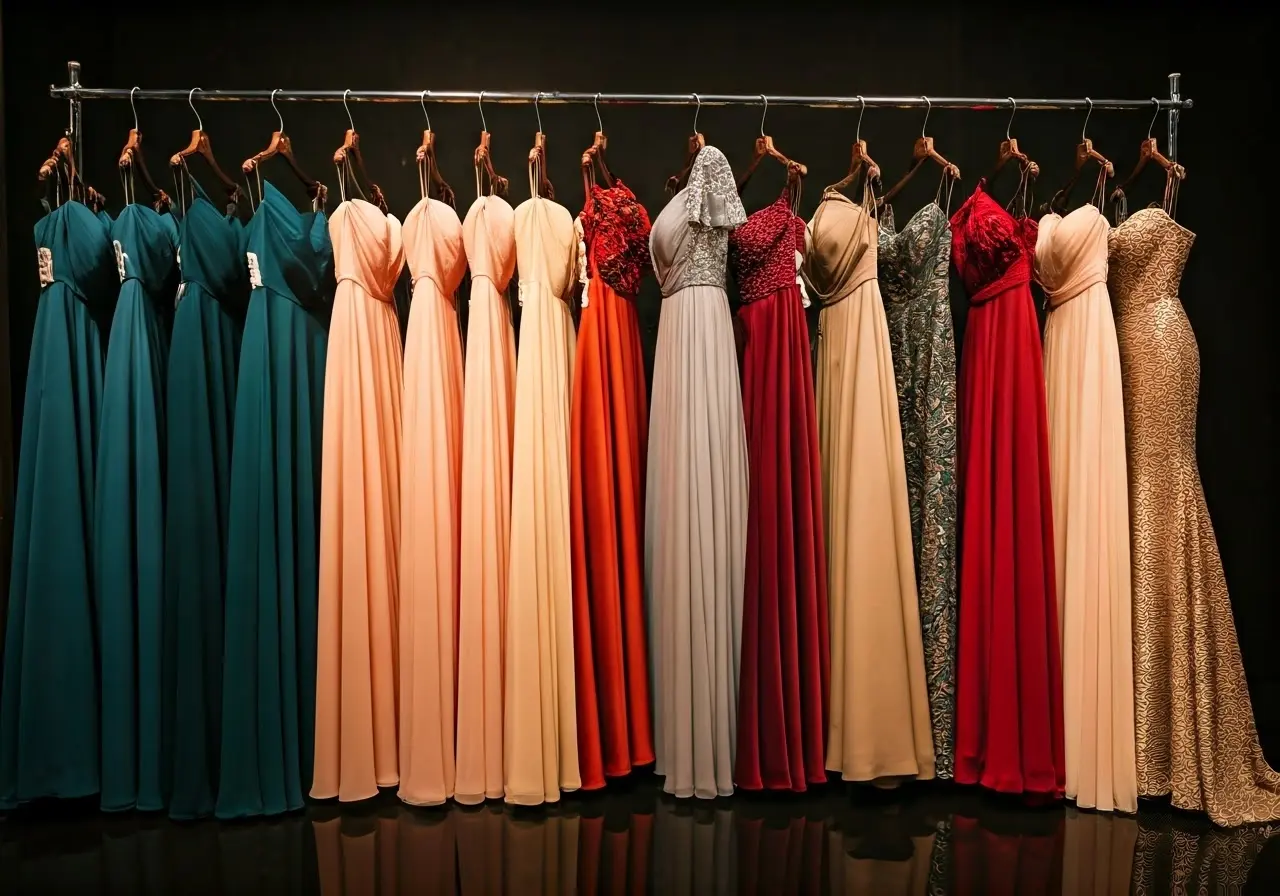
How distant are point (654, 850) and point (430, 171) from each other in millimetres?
1618

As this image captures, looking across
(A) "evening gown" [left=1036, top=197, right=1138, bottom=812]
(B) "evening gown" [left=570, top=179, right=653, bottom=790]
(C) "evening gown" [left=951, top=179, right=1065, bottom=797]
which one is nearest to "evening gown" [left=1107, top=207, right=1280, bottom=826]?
(A) "evening gown" [left=1036, top=197, right=1138, bottom=812]

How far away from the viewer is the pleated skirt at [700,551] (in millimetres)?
1784

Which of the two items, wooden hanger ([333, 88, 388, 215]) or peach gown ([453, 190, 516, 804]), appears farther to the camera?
wooden hanger ([333, 88, 388, 215])

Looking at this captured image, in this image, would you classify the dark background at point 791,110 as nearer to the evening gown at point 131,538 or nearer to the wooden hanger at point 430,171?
the wooden hanger at point 430,171

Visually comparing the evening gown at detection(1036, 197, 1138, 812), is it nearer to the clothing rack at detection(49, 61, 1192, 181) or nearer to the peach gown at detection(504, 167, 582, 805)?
the clothing rack at detection(49, 61, 1192, 181)

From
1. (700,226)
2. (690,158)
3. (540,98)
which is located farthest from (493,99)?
(700,226)

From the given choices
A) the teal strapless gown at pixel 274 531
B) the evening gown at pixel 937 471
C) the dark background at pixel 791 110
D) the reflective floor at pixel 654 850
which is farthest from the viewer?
the dark background at pixel 791 110

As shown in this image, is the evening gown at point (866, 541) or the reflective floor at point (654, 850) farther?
the evening gown at point (866, 541)

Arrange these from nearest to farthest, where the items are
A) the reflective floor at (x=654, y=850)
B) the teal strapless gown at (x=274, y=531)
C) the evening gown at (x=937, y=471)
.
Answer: the reflective floor at (x=654, y=850) → the teal strapless gown at (x=274, y=531) → the evening gown at (x=937, y=471)

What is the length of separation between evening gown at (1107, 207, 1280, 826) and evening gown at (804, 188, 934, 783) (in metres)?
0.51

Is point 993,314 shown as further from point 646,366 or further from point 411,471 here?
point 411,471

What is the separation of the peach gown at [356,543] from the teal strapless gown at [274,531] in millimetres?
58

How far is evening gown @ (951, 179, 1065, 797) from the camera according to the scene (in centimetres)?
180

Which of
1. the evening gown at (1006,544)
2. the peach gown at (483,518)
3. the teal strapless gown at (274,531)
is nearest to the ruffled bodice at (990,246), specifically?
the evening gown at (1006,544)
